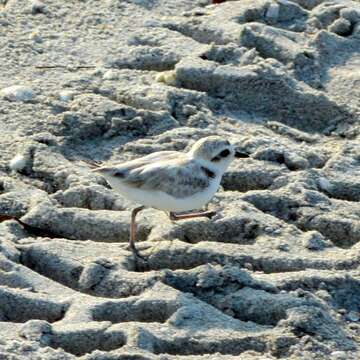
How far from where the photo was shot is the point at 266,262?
15.4 feet

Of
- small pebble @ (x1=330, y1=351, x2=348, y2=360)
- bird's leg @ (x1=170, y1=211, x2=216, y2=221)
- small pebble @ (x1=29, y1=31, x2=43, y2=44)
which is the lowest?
bird's leg @ (x1=170, y1=211, x2=216, y2=221)

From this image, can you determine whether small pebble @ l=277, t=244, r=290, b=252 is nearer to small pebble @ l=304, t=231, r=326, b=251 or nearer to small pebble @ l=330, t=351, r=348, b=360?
small pebble @ l=304, t=231, r=326, b=251

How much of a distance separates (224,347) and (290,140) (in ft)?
A: 5.68

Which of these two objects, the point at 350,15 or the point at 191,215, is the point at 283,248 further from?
the point at 350,15

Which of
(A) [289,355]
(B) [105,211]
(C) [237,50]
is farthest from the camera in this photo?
(C) [237,50]

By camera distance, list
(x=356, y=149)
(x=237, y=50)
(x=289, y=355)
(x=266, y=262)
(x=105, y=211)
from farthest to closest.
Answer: (x=237, y=50) → (x=356, y=149) → (x=105, y=211) → (x=266, y=262) → (x=289, y=355)

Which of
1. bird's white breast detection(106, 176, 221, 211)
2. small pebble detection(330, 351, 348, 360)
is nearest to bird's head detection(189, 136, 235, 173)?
bird's white breast detection(106, 176, 221, 211)

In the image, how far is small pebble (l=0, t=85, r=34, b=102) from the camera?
575cm

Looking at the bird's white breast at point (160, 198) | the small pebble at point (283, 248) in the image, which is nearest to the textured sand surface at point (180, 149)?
the small pebble at point (283, 248)

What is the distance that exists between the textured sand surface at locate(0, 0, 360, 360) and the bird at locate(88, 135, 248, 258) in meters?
0.15

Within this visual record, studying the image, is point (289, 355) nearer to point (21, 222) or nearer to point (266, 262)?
point (266, 262)

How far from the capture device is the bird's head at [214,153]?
4895 mm

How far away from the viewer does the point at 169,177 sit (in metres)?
4.77

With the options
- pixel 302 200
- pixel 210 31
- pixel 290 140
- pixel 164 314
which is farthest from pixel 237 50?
pixel 164 314
